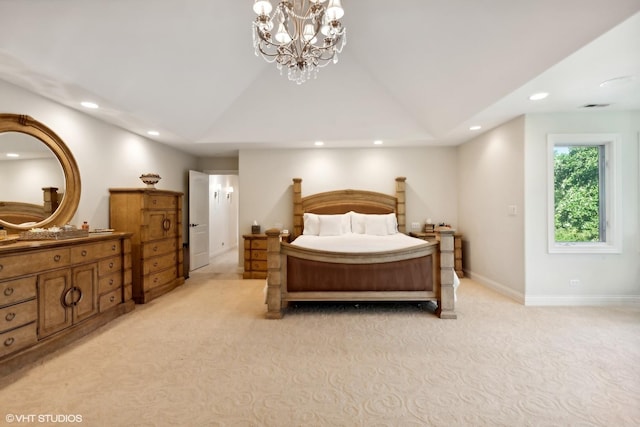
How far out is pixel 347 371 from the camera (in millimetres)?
2078

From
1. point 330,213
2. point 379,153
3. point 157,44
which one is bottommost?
point 330,213

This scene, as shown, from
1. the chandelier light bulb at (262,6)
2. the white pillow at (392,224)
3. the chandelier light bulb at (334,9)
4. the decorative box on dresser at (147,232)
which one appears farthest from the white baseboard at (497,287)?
the decorative box on dresser at (147,232)

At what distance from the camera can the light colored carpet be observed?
166 cm

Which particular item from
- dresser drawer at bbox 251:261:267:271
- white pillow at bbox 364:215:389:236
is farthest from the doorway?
white pillow at bbox 364:215:389:236

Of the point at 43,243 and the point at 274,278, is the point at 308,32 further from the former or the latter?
the point at 43,243

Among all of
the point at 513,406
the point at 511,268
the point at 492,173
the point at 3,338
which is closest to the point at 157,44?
the point at 3,338

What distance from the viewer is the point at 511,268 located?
147 inches

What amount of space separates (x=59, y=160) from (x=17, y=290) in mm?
1604

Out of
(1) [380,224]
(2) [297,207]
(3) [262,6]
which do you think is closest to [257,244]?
(2) [297,207]

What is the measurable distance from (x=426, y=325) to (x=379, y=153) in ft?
11.1

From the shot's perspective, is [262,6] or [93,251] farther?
[93,251]

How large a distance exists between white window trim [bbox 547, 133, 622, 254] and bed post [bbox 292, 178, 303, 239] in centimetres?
366

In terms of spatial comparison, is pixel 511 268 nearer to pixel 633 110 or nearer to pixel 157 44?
pixel 633 110

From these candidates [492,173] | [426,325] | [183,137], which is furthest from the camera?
[183,137]
